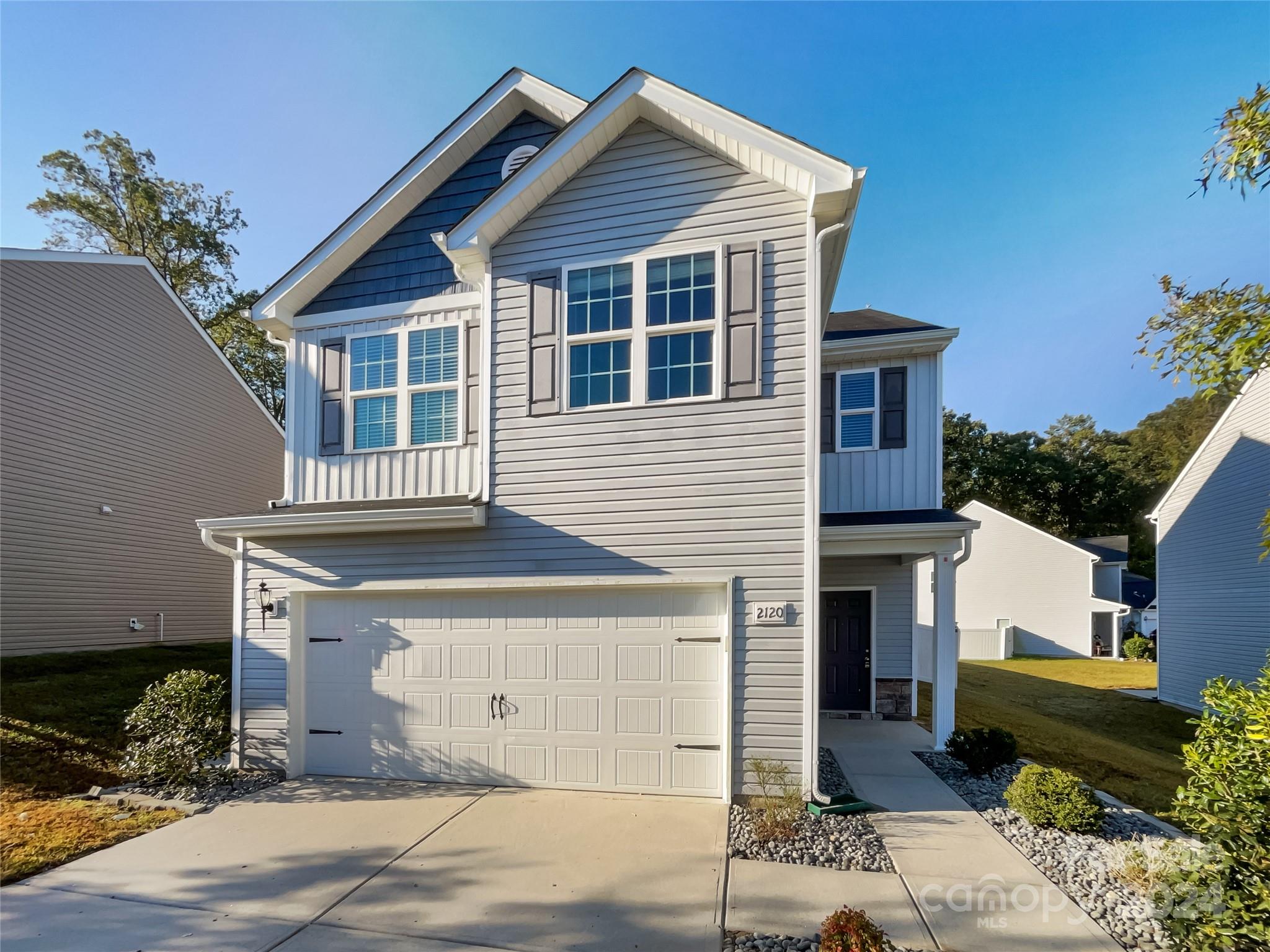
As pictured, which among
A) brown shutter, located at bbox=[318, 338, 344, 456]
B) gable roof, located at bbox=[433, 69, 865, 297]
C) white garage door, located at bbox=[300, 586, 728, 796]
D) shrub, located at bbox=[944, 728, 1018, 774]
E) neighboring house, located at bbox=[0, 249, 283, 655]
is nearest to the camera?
gable roof, located at bbox=[433, 69, 865, 297]

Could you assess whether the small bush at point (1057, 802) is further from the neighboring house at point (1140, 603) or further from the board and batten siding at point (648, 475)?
the neighboring house at point (1140, 603)

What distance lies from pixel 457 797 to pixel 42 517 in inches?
367

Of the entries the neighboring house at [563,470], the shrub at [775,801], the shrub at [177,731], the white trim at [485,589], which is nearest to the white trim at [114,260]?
the neighboring house at [563,470]

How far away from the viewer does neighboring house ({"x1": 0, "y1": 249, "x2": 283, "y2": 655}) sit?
31.3 feet

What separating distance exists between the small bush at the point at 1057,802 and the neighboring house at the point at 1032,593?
20.4 metres

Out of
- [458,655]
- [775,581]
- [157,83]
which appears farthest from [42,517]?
[775,581]

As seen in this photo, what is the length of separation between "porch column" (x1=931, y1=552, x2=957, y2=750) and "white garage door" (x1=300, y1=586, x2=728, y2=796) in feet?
→ 11.4

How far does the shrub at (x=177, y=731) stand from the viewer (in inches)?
237

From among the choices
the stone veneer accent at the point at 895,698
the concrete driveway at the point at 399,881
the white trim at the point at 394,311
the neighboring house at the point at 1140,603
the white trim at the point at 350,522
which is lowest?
the neighboring house at the point at 1140,603

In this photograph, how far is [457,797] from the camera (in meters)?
5.96

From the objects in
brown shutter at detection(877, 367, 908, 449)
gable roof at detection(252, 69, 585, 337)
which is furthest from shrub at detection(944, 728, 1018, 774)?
gable roof at detection(252, 69, 585, 337)

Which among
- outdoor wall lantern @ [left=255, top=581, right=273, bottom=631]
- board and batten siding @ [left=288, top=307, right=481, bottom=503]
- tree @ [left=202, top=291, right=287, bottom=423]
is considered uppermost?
tree @ [left=202, top=291, right=287, bottom=423]

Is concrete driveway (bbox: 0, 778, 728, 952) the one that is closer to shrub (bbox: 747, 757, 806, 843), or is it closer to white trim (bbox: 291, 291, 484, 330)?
shrub (bbox: 747, 757, 806, 843)

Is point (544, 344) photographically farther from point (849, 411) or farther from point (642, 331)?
point (849, 411)
